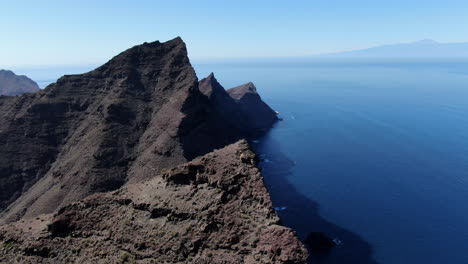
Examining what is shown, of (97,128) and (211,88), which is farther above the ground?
(211,88)

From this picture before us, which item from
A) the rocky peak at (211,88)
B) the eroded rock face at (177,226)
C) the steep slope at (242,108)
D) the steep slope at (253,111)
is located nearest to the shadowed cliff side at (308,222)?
the eroded rock face at (177,226)

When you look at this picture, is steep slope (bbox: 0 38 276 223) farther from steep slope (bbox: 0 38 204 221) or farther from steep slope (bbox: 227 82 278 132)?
steep slope (bbox: 227 82 278 132)

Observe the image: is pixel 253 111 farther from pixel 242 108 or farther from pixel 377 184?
pixel 377 184

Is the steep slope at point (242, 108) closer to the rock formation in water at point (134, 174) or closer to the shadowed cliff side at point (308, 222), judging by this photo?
the rock formation in water at point (134, 174)

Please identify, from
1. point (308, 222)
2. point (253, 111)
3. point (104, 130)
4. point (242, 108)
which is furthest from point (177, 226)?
point (253, 111)

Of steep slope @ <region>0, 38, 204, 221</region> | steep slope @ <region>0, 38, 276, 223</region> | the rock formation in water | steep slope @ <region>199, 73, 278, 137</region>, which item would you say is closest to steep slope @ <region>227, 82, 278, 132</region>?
steep slope @ <region>199, 73, 278, 137</region>
